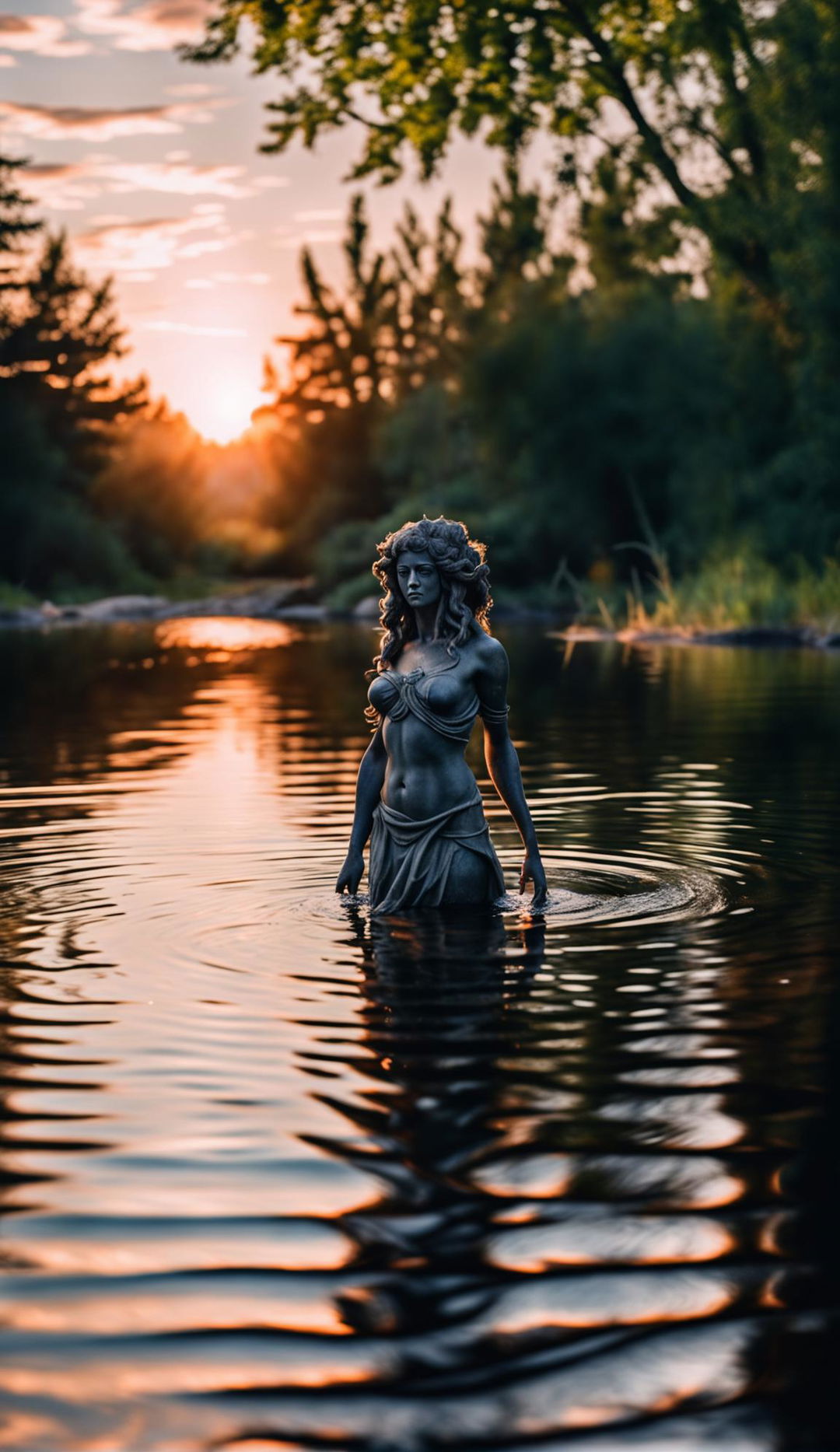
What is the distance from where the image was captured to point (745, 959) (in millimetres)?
7570

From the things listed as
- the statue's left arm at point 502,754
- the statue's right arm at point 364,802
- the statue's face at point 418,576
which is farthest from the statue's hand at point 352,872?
the statue's face at point 418,576

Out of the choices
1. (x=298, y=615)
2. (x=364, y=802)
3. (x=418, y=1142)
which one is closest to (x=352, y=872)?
(x=364, y=802)

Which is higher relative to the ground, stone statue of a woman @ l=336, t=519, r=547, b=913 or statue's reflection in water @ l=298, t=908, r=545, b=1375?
stone statue of a woman @ l=336, t=519, r=547, b=913

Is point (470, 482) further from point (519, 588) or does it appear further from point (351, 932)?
point (351, 932)

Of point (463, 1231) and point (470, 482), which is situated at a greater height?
point (470, 482)

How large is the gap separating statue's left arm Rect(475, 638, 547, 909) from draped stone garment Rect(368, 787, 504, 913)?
157mm

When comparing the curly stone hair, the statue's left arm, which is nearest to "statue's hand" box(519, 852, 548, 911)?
the statue's left arm

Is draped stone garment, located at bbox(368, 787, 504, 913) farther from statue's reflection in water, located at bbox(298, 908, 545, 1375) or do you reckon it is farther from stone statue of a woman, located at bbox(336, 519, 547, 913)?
statue's reflection in water, located at bbox(298, 908, 545, 1375)

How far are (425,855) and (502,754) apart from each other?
586 millimetres

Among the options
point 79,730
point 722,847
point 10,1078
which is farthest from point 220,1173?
point 79,730

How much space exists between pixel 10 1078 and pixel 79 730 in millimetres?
12683

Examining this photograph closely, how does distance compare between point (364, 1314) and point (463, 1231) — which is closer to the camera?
point (364, 1314)

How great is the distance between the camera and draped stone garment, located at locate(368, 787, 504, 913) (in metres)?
8.53

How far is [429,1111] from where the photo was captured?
214 inches
